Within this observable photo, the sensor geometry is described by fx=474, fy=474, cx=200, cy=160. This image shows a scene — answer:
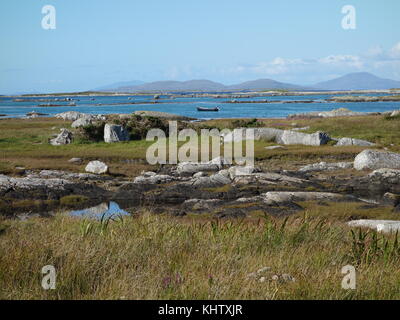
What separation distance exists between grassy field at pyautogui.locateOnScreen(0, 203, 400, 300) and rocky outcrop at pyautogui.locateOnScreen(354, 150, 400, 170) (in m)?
29.8

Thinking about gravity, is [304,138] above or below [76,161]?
above

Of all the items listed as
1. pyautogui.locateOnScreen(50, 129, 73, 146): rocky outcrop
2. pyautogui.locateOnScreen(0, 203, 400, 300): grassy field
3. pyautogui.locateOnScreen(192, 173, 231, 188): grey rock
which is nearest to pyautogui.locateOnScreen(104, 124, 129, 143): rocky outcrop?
pyautogui.locateOnScreen(50, 129, 73, 146): rocky outcrop

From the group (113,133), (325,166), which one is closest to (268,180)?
(325,166)

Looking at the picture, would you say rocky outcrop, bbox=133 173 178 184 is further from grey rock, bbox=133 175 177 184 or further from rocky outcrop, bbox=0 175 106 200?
rocky outcrop, bbox=0 175 106 200

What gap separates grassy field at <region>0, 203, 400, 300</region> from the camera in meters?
6.68

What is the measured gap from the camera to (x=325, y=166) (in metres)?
40.2

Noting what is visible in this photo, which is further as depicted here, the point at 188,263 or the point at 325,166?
the point at 325,166

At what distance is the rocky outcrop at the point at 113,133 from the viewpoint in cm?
5416

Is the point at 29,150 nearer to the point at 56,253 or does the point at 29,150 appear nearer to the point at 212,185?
the point at 212,185

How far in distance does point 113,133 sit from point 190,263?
1873 inches

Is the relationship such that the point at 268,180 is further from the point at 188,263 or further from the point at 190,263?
the point at 188,263

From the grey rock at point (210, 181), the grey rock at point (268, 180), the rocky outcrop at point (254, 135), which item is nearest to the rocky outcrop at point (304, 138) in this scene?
the rocky outcrop at point (254, 135)
